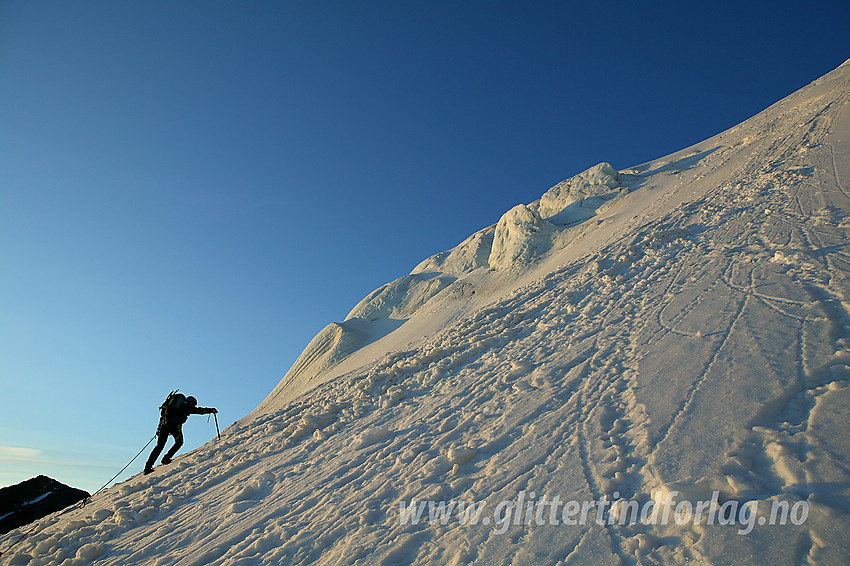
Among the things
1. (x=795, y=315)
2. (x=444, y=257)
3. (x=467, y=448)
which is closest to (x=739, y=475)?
(x=467, y=448)

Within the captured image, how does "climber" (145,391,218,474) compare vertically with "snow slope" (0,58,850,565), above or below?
above

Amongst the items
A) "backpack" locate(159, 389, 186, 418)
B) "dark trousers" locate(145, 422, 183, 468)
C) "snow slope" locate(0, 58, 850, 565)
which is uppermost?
"backpack" locate(159, 389, 186, 418)

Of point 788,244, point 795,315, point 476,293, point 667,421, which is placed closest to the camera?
point 667,421

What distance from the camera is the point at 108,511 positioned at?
656 centimetres

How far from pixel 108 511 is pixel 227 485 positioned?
1.85 metres

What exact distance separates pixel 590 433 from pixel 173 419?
942cm

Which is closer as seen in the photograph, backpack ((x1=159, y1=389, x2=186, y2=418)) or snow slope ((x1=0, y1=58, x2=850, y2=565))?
snow slope ((x1=0, y1=58, x2=850, y2=565))

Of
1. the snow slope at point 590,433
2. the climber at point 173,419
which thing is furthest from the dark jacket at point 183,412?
the snow slope at point 590,433

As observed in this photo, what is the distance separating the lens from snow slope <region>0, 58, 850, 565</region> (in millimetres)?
3414

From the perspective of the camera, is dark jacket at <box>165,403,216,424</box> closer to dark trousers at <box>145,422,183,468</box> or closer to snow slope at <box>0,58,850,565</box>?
dark trousers at <box>145,422,183,468</box>

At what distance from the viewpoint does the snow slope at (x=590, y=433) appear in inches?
134

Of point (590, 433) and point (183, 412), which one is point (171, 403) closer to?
point (183, 412)

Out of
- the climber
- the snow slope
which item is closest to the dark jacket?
the climber

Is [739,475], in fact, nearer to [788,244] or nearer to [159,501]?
[788,244]
